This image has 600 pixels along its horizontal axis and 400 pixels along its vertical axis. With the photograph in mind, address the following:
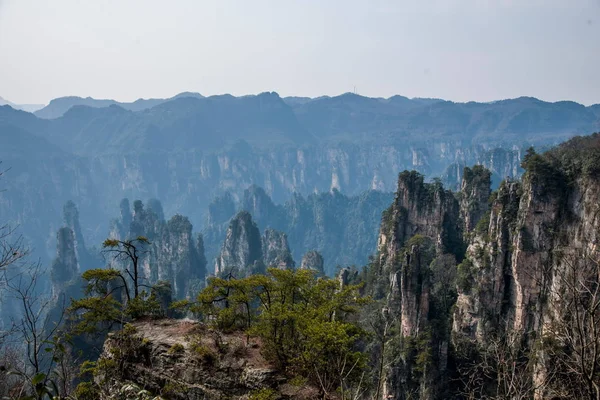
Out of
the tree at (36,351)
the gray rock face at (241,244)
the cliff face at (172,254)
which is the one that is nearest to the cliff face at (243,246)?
the gray rock face at (241,244)

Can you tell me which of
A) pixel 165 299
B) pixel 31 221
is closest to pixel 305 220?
pixel 31 221

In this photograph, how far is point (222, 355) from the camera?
1495cm

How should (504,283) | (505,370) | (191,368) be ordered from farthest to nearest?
(504,283)
(191,368)
(505,370)

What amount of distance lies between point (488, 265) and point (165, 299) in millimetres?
32959

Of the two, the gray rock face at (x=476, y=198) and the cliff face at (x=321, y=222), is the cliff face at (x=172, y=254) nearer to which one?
the cliff face at (x=321, y=222)

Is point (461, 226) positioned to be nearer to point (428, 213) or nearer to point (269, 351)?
point (428, 213)

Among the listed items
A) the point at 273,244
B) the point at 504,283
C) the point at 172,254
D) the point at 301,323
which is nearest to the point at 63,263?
the point at 172,254

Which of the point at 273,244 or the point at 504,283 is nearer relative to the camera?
the point at 504,283

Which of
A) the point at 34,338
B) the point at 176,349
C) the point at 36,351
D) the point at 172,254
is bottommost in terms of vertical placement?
the point at 172,254

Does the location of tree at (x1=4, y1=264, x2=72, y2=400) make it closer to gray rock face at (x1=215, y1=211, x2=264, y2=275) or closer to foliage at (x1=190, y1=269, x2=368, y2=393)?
foliage at (x1=190, y1=269, x2=368, y2=393)

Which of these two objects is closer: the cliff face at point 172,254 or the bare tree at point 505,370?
the bare tree at point 505,370

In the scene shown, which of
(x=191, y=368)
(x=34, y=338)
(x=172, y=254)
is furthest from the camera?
(x=172, y=254)

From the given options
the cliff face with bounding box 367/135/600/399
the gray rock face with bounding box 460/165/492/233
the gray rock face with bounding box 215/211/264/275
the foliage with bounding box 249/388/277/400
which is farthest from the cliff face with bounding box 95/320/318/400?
the gray rock face with bounding box 215/211/264/275

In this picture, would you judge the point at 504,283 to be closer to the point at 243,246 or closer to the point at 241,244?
the point at 243,246
